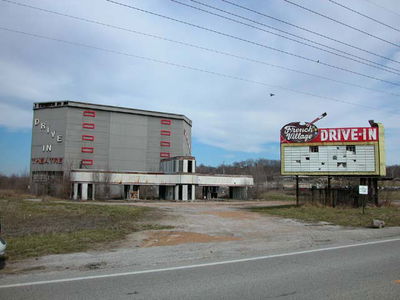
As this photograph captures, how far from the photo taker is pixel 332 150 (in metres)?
29.3

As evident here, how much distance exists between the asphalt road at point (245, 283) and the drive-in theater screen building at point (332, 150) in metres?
21.1

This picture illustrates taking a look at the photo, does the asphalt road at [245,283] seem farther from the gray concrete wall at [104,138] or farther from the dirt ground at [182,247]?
the gray concrete wall at [104,138]

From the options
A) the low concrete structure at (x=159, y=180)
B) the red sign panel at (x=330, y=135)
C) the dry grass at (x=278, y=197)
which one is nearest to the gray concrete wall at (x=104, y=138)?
the low concrete structure at (x=159, y=180)

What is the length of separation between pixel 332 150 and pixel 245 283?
24982mm

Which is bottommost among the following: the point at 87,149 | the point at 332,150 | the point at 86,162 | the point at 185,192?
the point at 185,192

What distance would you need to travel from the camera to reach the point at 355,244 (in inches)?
469

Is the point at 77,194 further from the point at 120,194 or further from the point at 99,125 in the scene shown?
the point at 99,125

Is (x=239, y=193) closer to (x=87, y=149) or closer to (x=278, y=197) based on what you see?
(x=278, y=197)

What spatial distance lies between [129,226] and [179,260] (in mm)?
8023

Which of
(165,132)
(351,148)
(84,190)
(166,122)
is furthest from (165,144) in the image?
(351,148)

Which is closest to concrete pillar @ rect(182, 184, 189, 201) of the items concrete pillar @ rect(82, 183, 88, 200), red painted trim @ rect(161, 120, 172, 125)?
concrete pillar @ rect(82, 183, 88, 200)

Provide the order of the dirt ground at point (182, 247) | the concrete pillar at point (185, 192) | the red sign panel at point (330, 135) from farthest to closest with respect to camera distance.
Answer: the concrete pillar at point (185, 192)
the red sign panel at point (330, 135)
the dirt ground at point (182, 247)

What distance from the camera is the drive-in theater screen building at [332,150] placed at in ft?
92.9

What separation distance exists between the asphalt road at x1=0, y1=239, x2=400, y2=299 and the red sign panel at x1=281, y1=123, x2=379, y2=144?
21.5 metres
